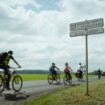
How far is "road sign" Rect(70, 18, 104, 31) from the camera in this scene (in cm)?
1731

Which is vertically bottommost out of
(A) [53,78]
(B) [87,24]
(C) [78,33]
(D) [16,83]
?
(D) [16,83]

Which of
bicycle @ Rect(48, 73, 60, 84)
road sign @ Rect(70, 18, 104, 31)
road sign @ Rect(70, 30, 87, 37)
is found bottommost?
bicycle @ Rect(48, 73, 60, 84)

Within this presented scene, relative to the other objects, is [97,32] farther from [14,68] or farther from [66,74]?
[66,74]

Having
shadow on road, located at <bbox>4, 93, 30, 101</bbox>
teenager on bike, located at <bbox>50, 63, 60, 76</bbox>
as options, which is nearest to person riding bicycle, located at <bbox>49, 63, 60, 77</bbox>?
teenager on bike, located at <bbox>50, 63, 60, 76</bbox>

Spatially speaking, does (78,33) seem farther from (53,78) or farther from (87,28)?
(53,78)

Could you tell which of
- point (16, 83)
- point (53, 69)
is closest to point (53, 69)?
point (53, 69)

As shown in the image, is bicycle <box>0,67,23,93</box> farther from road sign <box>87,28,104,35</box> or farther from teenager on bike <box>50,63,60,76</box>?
teenager on bike <box>50,63,60,76</box>

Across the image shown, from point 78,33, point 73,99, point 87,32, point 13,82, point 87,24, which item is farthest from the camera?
point 13,82

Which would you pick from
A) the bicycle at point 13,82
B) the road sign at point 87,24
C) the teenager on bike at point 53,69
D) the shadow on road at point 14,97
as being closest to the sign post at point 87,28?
the road sign at point 87,24

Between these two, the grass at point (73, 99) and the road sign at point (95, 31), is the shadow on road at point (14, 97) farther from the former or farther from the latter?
the road sign at point (95, 31)

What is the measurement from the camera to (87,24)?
58.3 ft

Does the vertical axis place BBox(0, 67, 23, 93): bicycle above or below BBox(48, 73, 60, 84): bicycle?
below

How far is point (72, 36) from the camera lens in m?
18.1

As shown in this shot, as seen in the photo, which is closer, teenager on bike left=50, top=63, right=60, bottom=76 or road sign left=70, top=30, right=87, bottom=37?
road sign left=70, top=30, right=87, bottom=37
